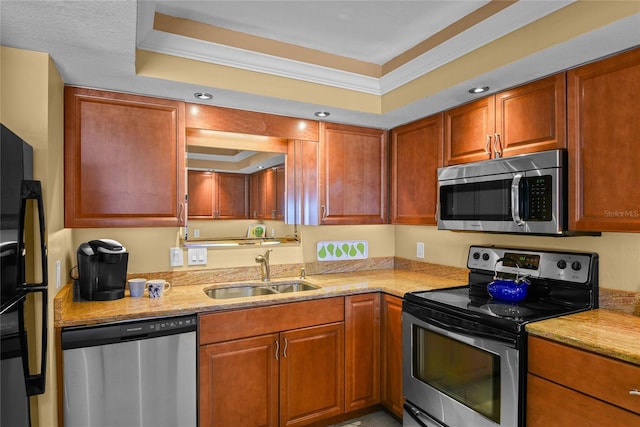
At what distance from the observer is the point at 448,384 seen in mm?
2055

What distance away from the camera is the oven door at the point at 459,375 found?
174 cm

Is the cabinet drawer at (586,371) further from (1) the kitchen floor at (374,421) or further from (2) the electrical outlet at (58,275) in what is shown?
(2) the electrical outlet at (58,275)

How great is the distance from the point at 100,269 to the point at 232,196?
3.21 feet

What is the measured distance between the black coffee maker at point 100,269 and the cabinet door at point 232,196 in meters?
0.76

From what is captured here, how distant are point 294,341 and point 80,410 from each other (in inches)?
43.7

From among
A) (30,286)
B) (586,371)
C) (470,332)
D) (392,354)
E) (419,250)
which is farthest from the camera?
(419,250)

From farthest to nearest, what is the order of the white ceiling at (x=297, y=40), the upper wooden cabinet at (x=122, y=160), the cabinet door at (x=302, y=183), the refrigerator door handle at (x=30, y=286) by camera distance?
the cabinet door at (x=302, y=183) < the upper wooden cabinet at (x=122, y=160) < the white ceiling at (x=297, y=40) < the refrigerator door handle at (x=30, y=286)

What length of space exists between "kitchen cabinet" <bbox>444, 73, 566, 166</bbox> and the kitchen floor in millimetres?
1733

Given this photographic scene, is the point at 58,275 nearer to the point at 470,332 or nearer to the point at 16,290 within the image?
the point at 16,290

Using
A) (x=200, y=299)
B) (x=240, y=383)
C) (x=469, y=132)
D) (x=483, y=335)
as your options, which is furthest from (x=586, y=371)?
(x=200, y=299)

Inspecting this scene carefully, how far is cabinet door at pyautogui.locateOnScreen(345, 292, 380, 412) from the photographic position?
8.32 ft

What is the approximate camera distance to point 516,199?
204 centimetres

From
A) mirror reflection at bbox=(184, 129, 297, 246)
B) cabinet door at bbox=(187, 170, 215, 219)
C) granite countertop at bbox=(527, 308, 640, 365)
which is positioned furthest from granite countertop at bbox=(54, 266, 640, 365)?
cabinet door at bbox=(187, 170, 215, 219)

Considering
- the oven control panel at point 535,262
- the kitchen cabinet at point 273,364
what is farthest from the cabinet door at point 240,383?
the oven control panel at point 535,262
